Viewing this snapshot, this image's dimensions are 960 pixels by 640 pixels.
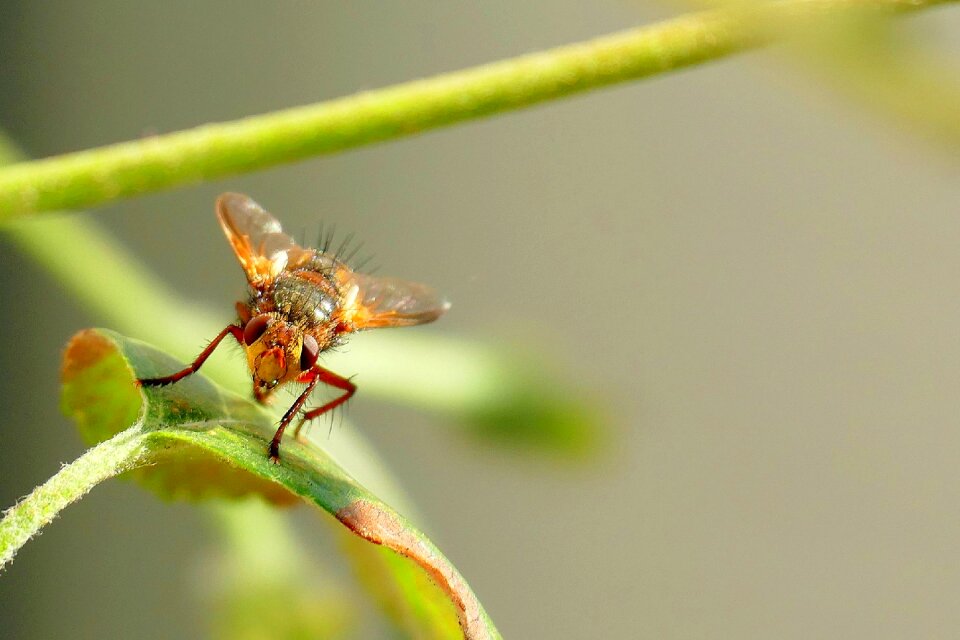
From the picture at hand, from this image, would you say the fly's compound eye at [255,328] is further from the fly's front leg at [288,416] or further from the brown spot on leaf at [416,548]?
the brown spot on leaf at [416,548]

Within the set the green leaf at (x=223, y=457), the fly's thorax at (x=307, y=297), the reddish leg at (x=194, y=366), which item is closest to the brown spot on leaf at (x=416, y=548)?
the green leaf at (x=223, y=457)

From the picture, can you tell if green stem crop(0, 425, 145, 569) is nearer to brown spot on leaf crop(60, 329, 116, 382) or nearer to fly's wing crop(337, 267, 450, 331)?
brown spot on leaf crop(60, 329, 116, 382)

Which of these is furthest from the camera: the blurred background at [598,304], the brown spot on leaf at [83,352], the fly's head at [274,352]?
the blurred background at [598,304]

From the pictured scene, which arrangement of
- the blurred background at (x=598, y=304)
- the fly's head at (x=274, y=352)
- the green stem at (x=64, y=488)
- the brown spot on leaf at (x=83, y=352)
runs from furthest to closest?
the blurred background at (x=598, y=304) < the fly's head at (x=274, y=352) < the brown spot on leaf at (x=83, y=352) < the green stem at (x=64, y=488)

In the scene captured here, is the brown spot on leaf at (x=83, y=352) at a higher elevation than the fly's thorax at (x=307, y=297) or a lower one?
lower

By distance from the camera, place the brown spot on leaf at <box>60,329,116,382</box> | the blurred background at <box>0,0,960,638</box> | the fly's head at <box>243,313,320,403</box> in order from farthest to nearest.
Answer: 1. the blurred background at <box>0,0,960,638</box>
2. the fly's head at <box>243,313,320,403</box>
3. the brown spot on leaf at <box>60,329,116,382</box>

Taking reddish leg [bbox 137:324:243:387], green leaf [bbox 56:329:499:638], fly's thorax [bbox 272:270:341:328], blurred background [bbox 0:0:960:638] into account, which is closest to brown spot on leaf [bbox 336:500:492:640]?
green leaf [bbox 56:329:499:638]

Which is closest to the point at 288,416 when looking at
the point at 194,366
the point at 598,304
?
the point at 194,366

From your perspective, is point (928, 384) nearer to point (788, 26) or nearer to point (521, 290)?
point (521, 290)
